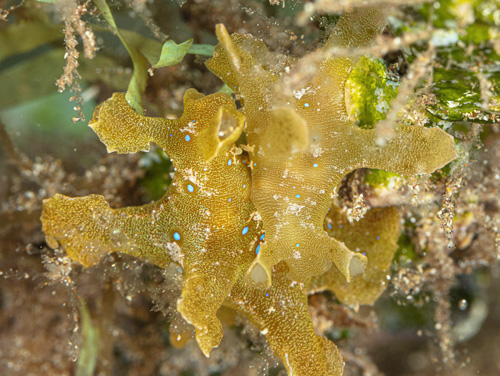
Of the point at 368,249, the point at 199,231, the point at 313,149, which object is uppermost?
the point at 313,149

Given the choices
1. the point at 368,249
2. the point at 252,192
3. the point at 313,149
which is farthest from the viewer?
the point at 368,249

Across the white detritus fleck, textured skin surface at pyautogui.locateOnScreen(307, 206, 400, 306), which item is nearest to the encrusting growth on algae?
the white detritus fleck

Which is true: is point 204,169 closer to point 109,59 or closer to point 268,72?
point 268,72

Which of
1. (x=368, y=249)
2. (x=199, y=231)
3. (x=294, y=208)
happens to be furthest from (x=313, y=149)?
(x=368, y=249)

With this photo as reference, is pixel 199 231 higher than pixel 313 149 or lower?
lower

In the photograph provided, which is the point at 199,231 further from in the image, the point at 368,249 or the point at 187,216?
the point at 368,249

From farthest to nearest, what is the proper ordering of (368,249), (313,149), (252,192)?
(368,249) < (252,192) < (313,149)

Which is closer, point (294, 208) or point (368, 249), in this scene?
point (294, 208)

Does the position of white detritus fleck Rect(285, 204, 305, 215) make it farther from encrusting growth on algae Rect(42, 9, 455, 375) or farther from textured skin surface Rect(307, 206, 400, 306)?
textured skin surface Rect(307, 206, 400, 306)
